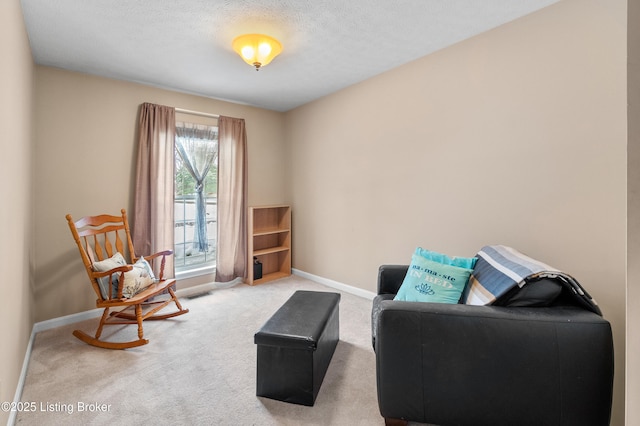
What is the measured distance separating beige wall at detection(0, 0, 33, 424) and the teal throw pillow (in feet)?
7.38

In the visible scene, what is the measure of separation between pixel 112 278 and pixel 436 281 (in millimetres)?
2686

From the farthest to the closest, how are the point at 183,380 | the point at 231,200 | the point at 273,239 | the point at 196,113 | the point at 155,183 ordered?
the point at 273,239 < the point at 231,200 < the point at 196,113 < the point at 155,183 < the point at 183,380

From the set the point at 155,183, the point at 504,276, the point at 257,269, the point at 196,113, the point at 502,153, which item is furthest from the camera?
the point at 257,269

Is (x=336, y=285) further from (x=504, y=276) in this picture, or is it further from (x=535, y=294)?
(x=535, y=294)

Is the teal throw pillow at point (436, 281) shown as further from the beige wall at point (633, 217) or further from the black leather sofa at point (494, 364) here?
the beige wall at point (633, 217)

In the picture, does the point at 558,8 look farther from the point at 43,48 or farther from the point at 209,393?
the point at 43,48

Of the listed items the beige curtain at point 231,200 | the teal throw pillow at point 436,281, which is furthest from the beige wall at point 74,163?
the teal throw pillow at point 436,281

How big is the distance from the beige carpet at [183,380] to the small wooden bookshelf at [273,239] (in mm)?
1626

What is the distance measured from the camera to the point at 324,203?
13.6 ft

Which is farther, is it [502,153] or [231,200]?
[231,200]

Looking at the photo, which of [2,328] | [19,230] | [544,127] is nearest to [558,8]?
[544,127]

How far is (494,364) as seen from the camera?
136 cm

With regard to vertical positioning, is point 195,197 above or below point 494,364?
above

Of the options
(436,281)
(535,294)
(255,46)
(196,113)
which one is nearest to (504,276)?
(535,294)
